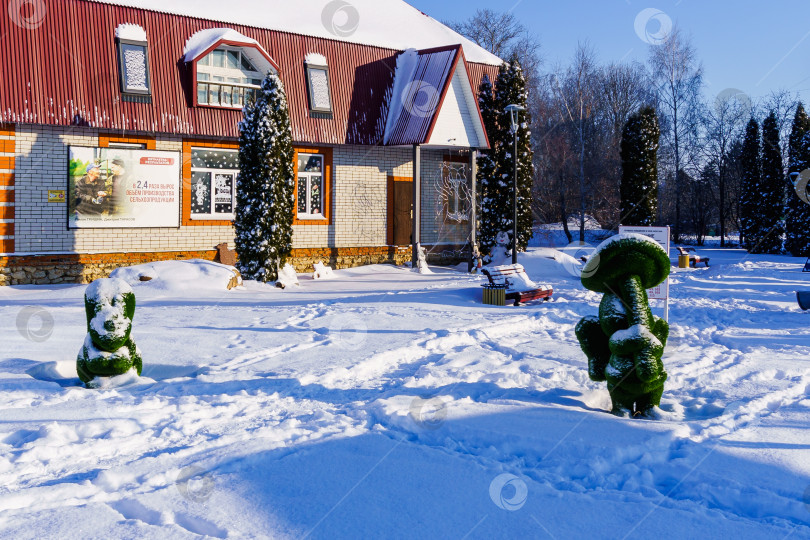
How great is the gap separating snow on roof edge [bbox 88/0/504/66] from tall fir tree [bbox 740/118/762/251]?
1631 cm

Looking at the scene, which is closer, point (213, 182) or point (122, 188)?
point (122, 188)

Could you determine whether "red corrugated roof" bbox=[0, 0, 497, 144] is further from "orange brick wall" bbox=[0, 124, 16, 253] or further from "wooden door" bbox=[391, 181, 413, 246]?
"wooden door" bbox=[391, 181, 413, 246]

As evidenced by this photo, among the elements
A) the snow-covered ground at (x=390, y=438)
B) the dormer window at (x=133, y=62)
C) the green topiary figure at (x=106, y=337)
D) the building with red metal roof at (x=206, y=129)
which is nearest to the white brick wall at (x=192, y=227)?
the building with red metal roof at (x=206, y=129)

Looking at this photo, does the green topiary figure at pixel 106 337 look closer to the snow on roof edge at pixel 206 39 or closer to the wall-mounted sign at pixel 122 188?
the wall-mounted sign at pixel 122 188

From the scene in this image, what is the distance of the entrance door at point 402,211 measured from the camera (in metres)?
20.7

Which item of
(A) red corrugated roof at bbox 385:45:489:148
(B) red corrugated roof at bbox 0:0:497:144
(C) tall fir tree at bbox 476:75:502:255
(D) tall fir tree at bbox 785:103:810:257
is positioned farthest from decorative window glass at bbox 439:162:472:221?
(D) tall fir tree at bbox 785:103:810:257

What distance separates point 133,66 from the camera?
627 inches

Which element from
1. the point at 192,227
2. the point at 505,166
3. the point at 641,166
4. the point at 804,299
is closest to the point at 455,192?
the point at 505,166

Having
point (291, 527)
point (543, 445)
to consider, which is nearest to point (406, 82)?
point (543, 445)

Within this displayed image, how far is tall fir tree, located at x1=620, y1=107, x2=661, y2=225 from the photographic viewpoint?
25766 millimetres

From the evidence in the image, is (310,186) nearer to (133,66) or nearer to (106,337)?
(133,66)

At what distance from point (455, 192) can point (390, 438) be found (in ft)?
54.6

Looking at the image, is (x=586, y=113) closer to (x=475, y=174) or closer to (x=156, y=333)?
(x=475, y=174)

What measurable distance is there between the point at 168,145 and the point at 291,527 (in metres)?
14.7
